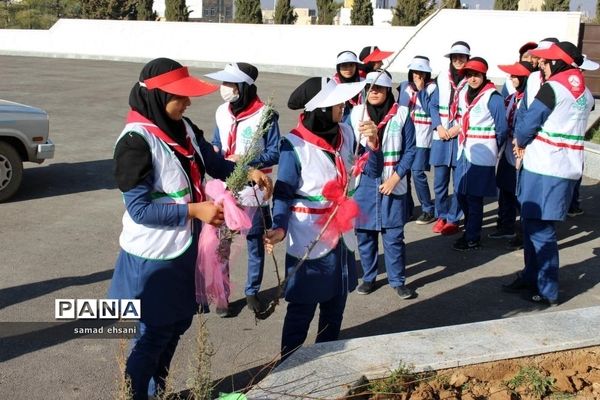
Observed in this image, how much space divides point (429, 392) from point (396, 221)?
2.34m

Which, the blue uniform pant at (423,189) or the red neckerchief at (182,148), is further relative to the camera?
the blue uniform pant at (423,189)

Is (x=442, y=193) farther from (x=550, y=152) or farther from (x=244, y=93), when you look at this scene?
(x=244, y=93)

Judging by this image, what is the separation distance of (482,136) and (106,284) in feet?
13.1

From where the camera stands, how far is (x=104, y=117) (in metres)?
14.6

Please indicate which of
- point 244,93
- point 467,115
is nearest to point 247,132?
point 244,93

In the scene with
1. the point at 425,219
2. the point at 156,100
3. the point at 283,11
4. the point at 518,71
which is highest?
the point at 283,11

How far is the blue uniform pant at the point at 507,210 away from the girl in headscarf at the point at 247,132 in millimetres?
3284

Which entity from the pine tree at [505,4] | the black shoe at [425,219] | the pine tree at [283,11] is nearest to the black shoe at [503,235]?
the black shoe at [425,219]

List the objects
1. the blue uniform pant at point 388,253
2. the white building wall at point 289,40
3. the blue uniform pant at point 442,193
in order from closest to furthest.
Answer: the blue uniform pant at point 388,253, the blue uniform pant at point 442,193, the white building wall at point 289,40

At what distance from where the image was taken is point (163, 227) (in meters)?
3.36

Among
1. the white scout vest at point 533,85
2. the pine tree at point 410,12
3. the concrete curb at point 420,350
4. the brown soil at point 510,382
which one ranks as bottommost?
the brown soil at point 510,382

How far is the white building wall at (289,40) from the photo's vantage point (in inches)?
866

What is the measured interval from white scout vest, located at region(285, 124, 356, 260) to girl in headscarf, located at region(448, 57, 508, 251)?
3373 mm

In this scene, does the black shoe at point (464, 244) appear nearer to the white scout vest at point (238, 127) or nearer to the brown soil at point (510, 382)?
the white scout vest at point (238, 127)
